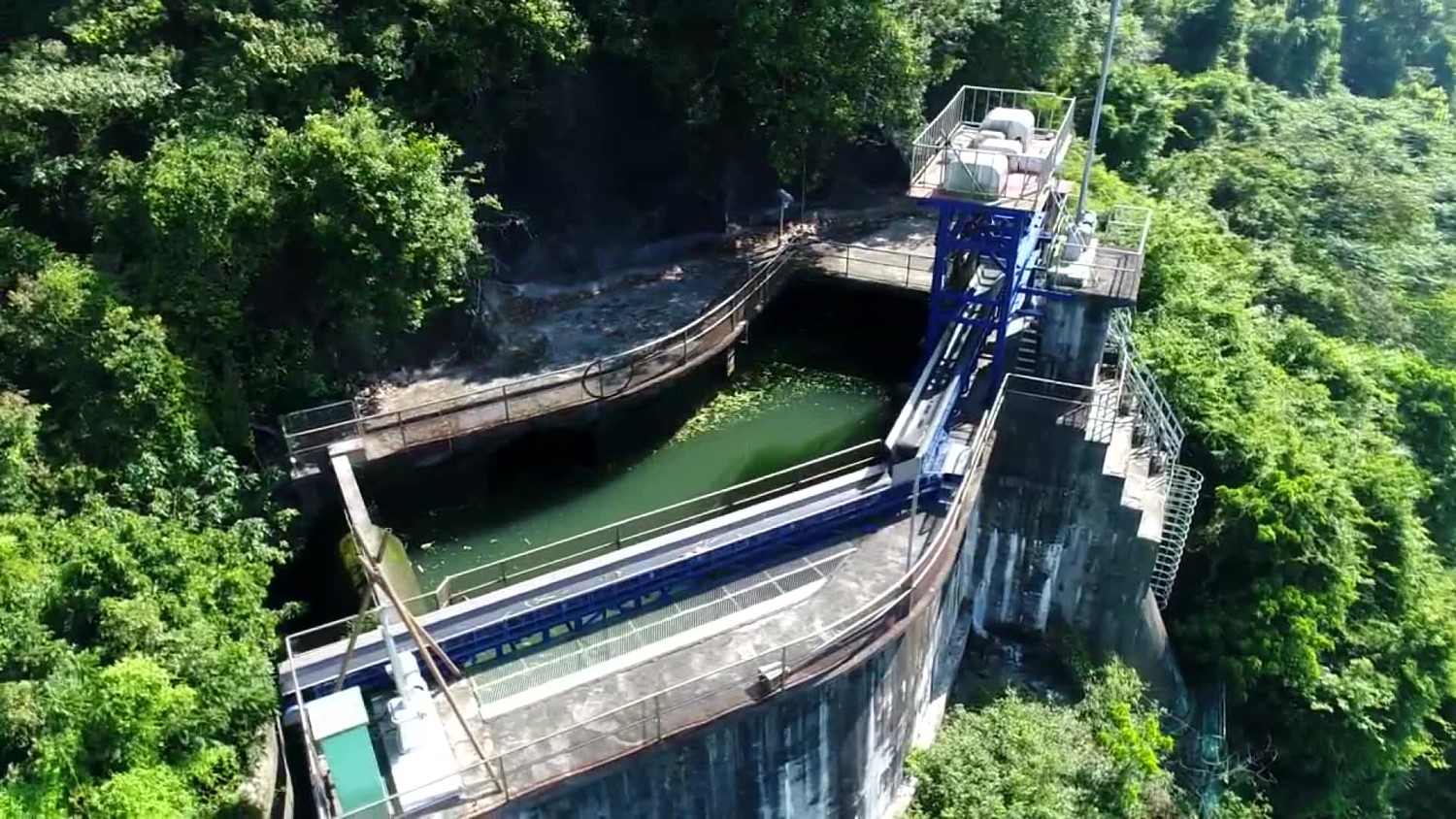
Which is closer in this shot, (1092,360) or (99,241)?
(99,241)

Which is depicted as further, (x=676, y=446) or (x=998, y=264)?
(x=676, y=446)

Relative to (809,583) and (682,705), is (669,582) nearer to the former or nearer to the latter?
(809,583)

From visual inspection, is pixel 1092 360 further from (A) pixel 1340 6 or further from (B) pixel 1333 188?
(A) pixel 1340 6

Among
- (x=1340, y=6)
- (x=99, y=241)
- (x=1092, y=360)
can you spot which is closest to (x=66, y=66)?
(x=99, y=241)

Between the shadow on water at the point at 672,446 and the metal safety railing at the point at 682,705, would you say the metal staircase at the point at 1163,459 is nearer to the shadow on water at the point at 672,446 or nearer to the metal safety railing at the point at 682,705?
the shadow on water at the point at 672,446

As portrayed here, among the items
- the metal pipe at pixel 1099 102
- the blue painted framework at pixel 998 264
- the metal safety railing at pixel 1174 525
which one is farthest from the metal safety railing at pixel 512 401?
the metal safety railing at pixel 1174 525

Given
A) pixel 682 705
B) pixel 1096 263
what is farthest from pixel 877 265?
pixel 682 705
